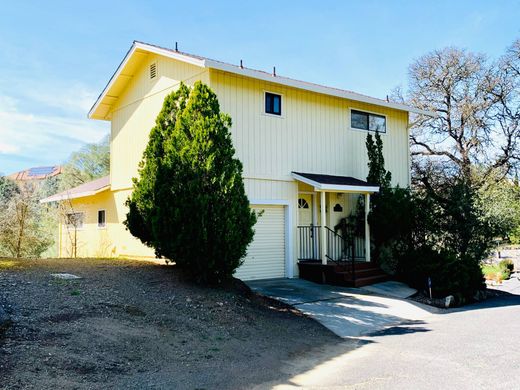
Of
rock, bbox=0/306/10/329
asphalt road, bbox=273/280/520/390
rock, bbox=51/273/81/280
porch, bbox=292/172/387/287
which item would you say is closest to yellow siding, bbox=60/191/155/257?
rock, bbox=51/273/81/280

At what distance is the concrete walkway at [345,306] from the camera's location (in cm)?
937

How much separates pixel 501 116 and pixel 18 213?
2565 cm

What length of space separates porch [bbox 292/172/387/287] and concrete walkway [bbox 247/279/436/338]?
1.94ft

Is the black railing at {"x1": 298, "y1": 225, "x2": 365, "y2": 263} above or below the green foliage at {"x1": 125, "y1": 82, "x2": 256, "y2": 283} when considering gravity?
below

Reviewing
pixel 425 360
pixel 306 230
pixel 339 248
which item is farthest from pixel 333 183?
pixel 425 360

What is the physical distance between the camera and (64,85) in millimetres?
26219

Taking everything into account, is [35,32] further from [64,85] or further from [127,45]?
[64,85]

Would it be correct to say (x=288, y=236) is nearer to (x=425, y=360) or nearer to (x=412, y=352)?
(x=412, y=352)

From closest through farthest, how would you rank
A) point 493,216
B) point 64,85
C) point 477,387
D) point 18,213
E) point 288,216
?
point 477,387, point 288,216, point 493,216, point 18,213, point 64,85

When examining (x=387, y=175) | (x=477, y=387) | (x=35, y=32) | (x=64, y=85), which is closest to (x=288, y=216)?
(x=387, y=175)

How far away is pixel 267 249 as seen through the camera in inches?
528

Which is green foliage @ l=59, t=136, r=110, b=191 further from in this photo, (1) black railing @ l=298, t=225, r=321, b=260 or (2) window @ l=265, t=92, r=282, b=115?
(1) black railing @ l=298, t=225, r=321, b=260

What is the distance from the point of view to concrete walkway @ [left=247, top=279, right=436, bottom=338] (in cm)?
937


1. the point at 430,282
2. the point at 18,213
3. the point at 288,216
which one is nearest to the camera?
the point at 430,282
